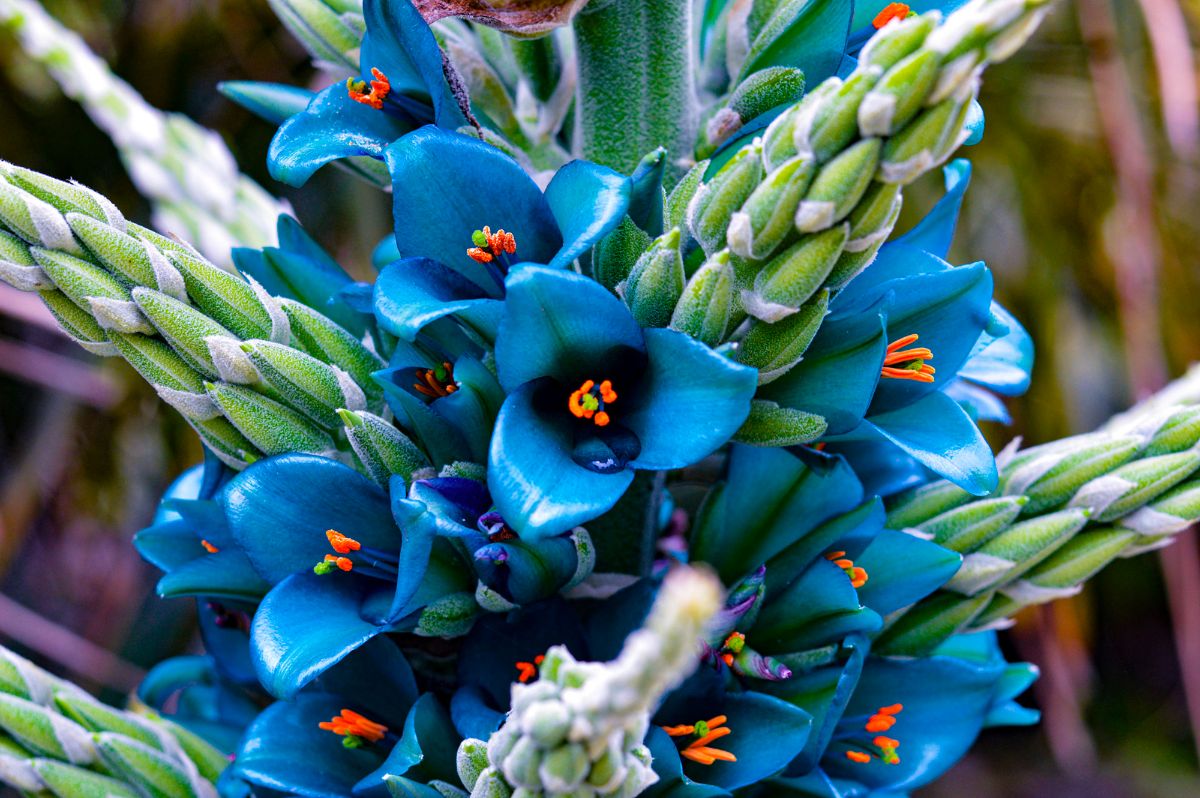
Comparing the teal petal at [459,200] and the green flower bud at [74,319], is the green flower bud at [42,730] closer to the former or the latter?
the green flower bud at [74,319]

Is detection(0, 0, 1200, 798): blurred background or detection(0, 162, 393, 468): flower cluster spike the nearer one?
detection(0, 162, 393, 468): flower cluster spike

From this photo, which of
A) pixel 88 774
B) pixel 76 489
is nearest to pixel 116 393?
pixel 76 489

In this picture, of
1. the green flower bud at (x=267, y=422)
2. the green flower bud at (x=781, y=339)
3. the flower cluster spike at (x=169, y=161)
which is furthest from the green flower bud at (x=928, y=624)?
the flower cluster spike at (x=169, y=161)

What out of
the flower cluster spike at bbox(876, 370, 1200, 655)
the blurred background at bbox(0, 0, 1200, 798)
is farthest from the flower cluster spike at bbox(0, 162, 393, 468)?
the blurred background at bbox(0, 0, 1200, 798)

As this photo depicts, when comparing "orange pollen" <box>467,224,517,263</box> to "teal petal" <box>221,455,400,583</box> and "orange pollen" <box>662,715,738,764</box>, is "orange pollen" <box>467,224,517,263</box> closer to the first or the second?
"teal petal" <box>221,455,400,583</box>

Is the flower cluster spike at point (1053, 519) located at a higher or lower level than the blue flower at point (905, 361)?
lower

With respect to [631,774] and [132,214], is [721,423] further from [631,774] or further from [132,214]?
[132,214]

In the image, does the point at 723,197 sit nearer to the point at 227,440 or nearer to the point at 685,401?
the point at 685,401
